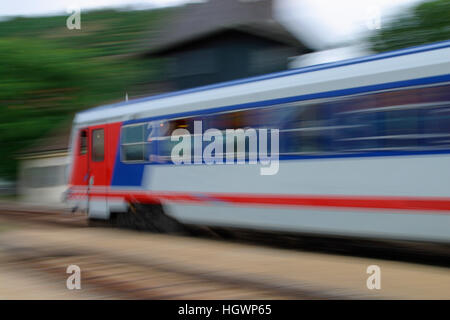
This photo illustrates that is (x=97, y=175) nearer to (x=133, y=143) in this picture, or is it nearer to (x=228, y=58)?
(x=133, y=143)

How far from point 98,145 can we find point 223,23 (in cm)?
1552

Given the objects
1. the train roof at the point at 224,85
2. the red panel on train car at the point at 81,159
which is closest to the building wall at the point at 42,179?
the red panel on train car at the point at 81,159

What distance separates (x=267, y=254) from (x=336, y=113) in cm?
229

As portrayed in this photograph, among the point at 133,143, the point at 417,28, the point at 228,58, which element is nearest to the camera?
the point at 133,143

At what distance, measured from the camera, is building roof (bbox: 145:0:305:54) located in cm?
2511

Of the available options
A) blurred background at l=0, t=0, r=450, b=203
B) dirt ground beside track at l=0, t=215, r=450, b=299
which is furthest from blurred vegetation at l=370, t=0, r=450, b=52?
dirt ground beside track at l=0, t=215, r=450, b=299

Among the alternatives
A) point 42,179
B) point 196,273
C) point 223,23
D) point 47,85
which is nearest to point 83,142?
point 196,273

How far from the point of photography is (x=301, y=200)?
28.1 ft

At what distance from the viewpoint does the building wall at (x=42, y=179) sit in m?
27.6

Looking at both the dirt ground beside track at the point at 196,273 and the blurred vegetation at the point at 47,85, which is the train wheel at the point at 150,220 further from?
the blurred vegetation at the point at 47,85

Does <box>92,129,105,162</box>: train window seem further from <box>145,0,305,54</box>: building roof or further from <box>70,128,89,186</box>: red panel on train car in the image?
<box>145,0,305,54</box>: building roof

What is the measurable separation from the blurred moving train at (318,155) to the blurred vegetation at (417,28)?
12446mm
